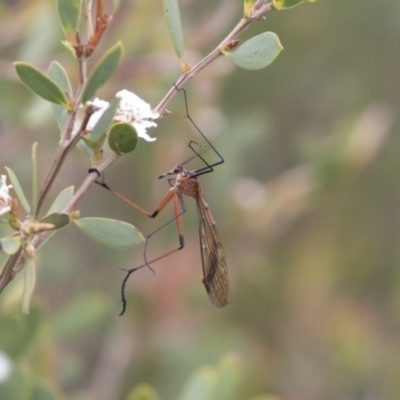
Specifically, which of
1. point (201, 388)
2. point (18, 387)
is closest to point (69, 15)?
point (18, 387)

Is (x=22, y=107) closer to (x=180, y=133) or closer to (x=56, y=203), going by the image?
(x=180, y=133)

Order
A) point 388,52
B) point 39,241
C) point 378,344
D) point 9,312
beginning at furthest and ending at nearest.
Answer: point 388,52
point 378,344
point 9,312
point 39,241

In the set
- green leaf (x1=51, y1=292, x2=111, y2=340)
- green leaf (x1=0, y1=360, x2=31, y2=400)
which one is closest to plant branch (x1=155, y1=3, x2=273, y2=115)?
green leaf (x1=0, y1=360, x2=31, y2=400)

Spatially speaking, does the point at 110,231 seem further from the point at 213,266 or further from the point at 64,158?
the point at 213,266

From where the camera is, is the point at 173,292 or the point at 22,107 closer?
the point at 22,107

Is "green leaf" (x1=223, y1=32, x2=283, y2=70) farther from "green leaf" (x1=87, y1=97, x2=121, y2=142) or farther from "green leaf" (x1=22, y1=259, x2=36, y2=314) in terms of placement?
"green leaf" (x1=22, y1=259, x2=36, y2=314)

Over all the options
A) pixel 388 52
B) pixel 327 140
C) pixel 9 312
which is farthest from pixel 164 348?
pixel 388 52

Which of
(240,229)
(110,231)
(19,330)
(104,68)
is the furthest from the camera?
(240,229)
